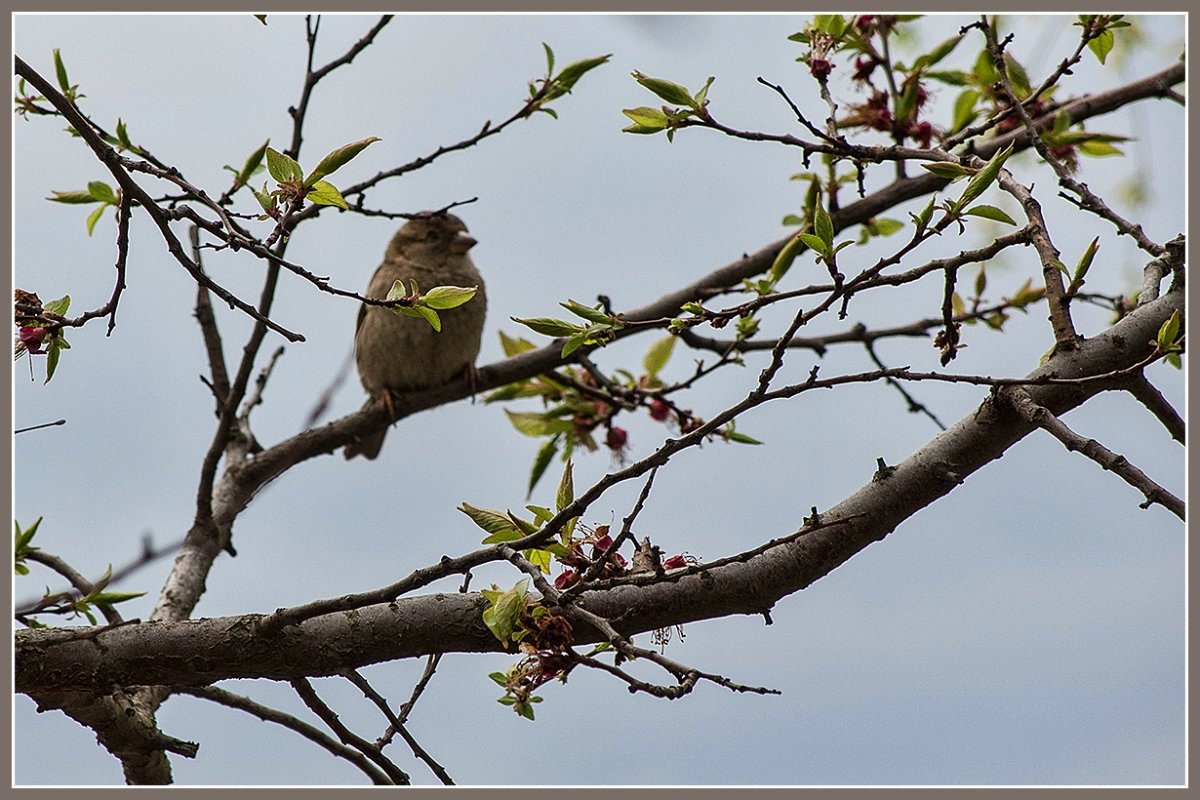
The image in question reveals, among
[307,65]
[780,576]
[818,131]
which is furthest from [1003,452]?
[307,65]

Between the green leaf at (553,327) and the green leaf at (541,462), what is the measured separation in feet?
6.53

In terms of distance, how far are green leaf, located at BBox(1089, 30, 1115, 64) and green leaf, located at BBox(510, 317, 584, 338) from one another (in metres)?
1.82

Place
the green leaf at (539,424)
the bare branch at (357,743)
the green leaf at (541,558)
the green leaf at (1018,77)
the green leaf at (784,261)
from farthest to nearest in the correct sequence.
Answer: the green leaf at (539,424) → the green leaf at (1018,77) → the green leaf at (784,261) → the bare branch at (357,743) → the green leaf at (541,558)

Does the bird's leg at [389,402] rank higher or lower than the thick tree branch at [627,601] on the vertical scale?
higher

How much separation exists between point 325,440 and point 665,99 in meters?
2.37

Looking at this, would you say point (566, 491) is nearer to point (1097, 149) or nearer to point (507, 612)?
point (507, 612)

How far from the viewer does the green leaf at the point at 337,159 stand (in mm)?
2242

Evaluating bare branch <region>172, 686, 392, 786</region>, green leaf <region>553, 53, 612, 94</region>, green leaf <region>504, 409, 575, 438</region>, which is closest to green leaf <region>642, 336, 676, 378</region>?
green leaf <region>504, 409, 575, 438</region>

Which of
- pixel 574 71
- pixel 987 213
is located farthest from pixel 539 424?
pixel 987 213

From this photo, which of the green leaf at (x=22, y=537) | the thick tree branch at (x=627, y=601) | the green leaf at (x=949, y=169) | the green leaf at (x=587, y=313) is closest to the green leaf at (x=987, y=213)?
the green leaf at (x=949, y=169)

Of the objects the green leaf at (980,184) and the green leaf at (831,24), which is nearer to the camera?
the green leaf at (980,184)

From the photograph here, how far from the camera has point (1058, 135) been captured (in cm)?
396

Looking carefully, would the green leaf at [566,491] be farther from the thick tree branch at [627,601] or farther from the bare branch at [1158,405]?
the bare branch at [1158,405]

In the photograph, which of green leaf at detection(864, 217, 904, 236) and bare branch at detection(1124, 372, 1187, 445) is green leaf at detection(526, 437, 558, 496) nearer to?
green leaf at detection(864, 217, 904, 236)
